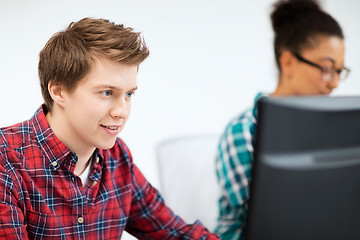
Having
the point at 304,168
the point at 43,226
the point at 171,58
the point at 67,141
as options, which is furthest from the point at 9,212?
the point at 171,58

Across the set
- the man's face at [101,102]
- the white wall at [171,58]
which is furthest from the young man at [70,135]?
the white wall at [171,58]

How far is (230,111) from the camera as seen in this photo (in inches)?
91.2

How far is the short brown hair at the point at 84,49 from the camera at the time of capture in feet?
3.23

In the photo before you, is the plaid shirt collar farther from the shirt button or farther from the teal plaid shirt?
the teal plaid shirt

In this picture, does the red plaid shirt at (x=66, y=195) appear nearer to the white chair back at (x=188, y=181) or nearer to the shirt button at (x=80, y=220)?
the shirt button at (x=80, y=220)

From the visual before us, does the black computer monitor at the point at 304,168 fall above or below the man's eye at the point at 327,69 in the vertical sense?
below

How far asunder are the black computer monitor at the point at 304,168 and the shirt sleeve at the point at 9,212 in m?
0.52

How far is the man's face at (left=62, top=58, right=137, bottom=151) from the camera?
0.98 meters

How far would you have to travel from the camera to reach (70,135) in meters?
1.06

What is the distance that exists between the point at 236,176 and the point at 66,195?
518 mm

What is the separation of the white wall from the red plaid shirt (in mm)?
Answer: 570

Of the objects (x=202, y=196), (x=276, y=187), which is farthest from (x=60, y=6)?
(x=276, y=187)

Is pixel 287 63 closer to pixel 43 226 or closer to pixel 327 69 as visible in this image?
pixel 327 69

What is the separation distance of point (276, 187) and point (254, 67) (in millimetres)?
1752
